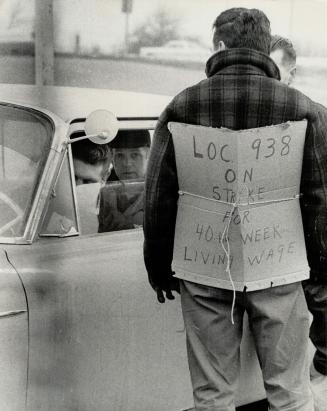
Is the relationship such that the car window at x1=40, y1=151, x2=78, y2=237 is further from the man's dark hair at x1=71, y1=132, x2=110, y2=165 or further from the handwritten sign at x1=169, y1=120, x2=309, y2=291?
the handwritten sign at x1=169, y1=120, x2=309, y2=291

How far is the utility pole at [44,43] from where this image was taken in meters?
3.48

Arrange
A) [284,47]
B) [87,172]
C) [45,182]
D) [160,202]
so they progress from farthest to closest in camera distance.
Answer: [284,47], [87,172], [45,182], [160,202]

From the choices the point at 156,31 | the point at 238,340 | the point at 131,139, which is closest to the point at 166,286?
the point at 238,340

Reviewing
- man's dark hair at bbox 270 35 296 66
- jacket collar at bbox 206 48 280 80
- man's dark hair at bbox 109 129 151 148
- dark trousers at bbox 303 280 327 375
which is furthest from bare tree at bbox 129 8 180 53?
jacket collar at bbox 206 48 280 80

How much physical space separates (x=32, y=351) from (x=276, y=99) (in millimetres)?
1073

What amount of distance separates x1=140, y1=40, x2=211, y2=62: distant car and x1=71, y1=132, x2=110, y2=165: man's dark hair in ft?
10.1

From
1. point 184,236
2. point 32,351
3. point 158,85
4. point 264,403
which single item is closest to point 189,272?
point 184,236

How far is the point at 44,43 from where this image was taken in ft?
12.8

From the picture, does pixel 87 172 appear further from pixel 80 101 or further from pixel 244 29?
pixel 244 29

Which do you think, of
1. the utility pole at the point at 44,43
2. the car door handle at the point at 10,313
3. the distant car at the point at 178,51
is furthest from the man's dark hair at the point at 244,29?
the distant car at the point at 178,51

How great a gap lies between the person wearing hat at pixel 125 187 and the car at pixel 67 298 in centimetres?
5

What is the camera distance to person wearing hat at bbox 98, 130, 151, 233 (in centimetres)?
244

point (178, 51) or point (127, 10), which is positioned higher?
point (127, 10)

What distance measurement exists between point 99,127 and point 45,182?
27 centimetres
